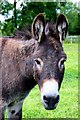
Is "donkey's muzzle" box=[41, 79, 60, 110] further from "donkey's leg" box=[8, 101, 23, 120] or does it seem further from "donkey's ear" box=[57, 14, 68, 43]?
"donkey's leg" box=[8, 101, 23, 120]

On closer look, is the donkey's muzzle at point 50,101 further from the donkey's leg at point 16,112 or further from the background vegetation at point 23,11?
the background vegetation at point 23,11

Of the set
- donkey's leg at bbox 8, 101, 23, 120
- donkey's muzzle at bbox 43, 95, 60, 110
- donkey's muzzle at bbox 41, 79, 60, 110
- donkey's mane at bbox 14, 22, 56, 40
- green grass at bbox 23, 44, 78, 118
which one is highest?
donkey's mane at bbox 14, 22, 56, 40

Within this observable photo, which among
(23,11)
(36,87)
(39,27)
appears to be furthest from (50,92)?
(23,11)

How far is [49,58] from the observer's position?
9.75ft

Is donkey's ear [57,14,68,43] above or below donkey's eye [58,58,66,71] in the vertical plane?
above

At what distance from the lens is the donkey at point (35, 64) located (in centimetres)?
291

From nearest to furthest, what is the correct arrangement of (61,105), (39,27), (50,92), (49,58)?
(50,92), (49,58), (39,27), (61,105)

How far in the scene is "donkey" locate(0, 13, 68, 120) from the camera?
2.91m

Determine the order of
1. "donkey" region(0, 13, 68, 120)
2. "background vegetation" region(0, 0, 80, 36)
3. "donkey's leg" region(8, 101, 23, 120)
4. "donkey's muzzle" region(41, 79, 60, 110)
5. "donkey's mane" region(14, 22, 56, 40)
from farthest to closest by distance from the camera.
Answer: "background vegetation" region(0, 0, 80, 36)
"donkey's leg" region(8, 101, 23, 120)
"donkey's mane" region(14, 22, 56, 40)
"donkey" region(0, 13, 68, 120)
"donkey's muzzle" region(41, 79, 60, 110)

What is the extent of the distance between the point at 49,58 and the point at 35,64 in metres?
0.15

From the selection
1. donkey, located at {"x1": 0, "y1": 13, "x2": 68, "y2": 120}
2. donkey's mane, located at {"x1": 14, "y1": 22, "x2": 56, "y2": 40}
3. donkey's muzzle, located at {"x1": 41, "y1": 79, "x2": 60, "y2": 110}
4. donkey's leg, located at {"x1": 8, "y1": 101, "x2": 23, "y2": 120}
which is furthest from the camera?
donkey's leg, located at {"x1": 8, "y1": 101, "x2": 23, "y2": 120}

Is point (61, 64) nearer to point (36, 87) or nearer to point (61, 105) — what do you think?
point (61, 105)

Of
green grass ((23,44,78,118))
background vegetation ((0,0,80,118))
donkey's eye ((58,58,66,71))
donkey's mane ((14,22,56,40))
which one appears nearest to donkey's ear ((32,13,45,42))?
donkey's mane ((14,22,56,40))

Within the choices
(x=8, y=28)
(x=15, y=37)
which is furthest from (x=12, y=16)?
(x=15, y=37)
